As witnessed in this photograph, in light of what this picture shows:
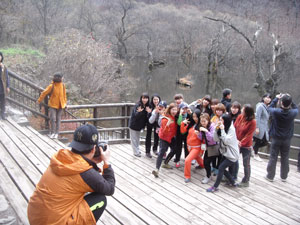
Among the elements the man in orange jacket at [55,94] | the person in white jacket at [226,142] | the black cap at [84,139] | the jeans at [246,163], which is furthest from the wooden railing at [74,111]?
the black cap at [84,139]

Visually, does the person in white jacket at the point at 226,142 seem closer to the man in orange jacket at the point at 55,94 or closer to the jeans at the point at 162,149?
the jeans at the point at 162,149

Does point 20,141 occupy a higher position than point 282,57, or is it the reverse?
point 282,57

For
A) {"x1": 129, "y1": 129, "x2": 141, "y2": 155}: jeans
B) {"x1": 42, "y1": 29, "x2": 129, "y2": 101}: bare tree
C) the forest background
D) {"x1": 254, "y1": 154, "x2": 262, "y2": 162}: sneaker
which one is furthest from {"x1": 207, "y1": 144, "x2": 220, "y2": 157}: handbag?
{"x1": 42, "y1": 29, "x2": 129, "y2": 101}: bare tree

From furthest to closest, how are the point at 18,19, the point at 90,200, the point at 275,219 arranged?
the point at 18,19, the point at 275,219, the point at 90,200

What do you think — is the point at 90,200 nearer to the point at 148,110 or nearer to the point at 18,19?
the point at 148,110

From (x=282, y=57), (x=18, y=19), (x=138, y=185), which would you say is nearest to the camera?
(x=138, y=185)

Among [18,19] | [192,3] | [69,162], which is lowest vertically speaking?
[69,162]

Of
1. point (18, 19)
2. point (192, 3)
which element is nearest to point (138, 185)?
point (18, 19)

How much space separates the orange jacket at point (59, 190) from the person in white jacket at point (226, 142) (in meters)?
2.48

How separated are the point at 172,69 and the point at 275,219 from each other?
34601 mm

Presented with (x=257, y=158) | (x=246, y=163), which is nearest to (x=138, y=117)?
(x=246, y=163)

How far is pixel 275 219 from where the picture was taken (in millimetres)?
3650

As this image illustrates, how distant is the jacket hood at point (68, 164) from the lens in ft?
7.03

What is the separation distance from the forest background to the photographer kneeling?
1115 cm
